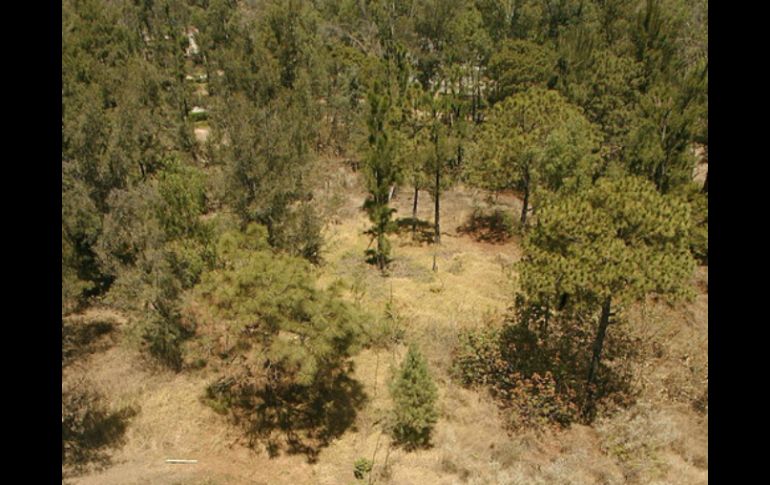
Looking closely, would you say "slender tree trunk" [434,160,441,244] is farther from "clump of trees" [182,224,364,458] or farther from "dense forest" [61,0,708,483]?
"clump of trees" [182,224,364,458]

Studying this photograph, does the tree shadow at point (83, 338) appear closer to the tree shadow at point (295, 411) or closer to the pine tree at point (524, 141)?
the tree shadow at point (295, 411)

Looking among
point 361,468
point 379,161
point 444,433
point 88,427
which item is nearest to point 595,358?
point 444,433

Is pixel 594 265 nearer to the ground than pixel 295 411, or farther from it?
farther from it

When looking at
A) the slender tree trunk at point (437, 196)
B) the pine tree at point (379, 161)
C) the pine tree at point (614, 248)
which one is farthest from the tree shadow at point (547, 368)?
the slender tree trunk at point (437, 196)

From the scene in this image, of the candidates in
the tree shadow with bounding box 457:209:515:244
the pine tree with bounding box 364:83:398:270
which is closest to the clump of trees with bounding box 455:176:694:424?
the pine tree with bounding box 364:83:398:270

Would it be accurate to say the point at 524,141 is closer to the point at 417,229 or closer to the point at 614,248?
the point at 417,229

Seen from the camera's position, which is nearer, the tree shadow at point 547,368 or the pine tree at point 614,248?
the pine tree at point 614,248
